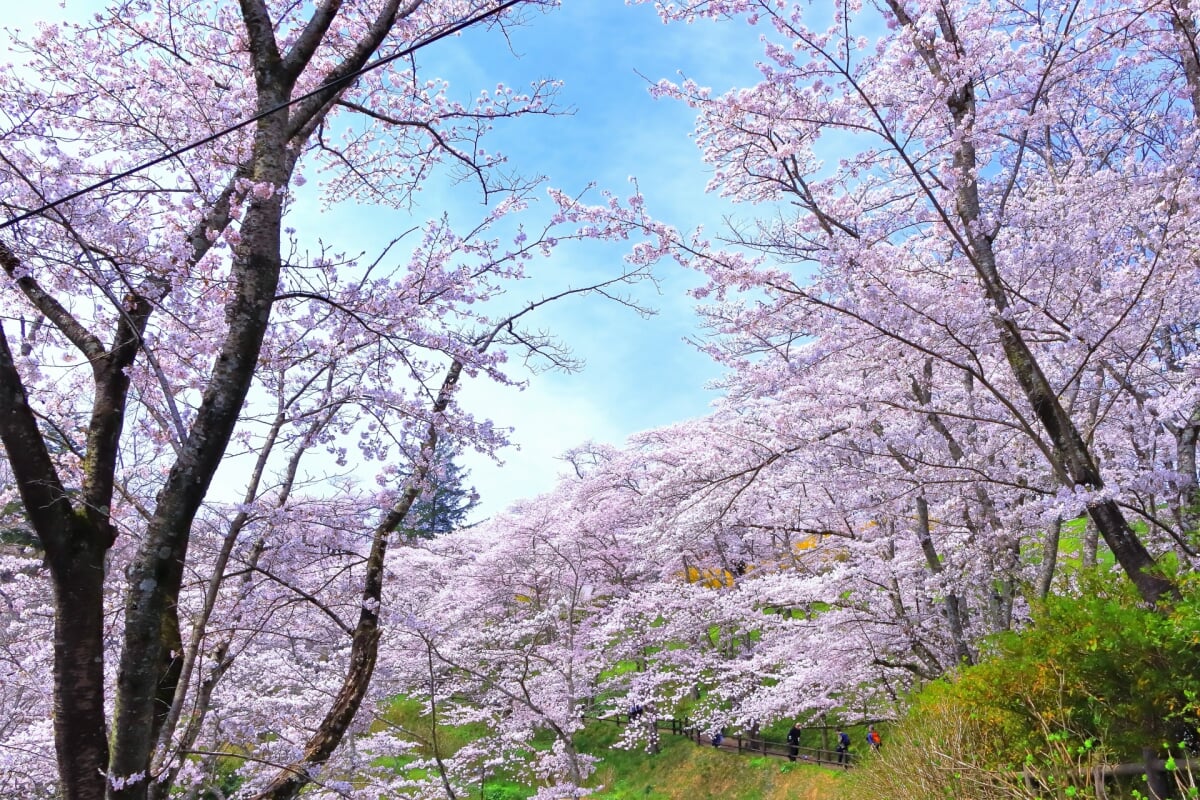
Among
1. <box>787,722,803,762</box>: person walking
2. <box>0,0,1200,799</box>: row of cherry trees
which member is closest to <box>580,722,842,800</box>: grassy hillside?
<box>787,722,803,762</box>: person walking

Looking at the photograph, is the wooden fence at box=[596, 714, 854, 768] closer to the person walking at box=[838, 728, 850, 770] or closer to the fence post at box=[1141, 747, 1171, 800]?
the person walking at box=[838, 728, 850, 770]

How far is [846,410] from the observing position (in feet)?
24.7

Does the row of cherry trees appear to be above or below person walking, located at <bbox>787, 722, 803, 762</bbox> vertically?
above

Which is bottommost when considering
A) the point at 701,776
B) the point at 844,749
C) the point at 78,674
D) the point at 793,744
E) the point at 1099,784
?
the point at 701,776

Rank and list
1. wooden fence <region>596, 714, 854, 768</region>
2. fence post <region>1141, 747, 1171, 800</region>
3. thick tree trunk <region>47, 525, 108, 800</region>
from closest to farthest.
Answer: thick tree trunk <region>47, 525, 108, 800</region> → fence post <region>1141, 747, 1171, 800</region> → wooden fence <region>596, 714, 854, 768</region>

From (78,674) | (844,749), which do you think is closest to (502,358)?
(78,674)

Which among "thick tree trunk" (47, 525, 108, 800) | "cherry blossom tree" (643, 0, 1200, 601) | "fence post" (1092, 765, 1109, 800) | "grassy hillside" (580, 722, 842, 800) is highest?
"cherry blossom tree" (643, 0, 1200, 601)

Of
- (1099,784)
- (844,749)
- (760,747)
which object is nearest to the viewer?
(1099,784)

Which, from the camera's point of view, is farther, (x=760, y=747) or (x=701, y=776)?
(x=760, y=747)

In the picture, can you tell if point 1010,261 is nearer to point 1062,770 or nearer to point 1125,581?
point 1125,581

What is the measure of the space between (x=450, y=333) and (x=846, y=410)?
435 cm

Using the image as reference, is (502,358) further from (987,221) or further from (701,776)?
(701,776)

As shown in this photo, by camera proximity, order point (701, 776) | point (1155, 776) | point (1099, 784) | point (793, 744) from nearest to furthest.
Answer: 1. point (1099, 784)
2. point (1155, 776)
3. point (793, 744)
4. point (701, 776)

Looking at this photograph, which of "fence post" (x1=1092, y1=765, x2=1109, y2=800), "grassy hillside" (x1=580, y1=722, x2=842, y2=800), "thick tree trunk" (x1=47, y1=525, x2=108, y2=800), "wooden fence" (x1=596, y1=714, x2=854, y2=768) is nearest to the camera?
"thick tree trunk" (x1=47, y1=525, x2=108, y2=800)
